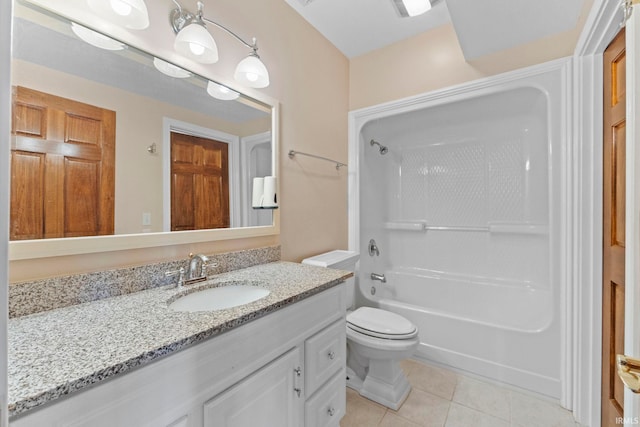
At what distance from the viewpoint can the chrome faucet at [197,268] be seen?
1.17 metres

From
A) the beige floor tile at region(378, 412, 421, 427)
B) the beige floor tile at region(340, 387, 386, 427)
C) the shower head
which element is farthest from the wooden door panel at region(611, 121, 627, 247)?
the shower head

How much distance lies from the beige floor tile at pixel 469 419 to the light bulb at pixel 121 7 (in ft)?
7.83

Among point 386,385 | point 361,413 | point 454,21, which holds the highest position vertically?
point 454,21

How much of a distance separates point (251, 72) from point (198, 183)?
2.13 feet

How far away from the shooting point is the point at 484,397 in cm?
165

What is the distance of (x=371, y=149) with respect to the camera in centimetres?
270

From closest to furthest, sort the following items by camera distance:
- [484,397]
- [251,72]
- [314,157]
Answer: [251,72] → [484,397] → [314,157]

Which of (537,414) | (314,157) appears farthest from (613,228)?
(314,157)

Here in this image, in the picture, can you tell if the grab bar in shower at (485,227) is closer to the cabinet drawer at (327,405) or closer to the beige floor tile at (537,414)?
the beige floor tile at (537,414)

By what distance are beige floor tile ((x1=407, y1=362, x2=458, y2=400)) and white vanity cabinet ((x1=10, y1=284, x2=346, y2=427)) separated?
0.75 metres

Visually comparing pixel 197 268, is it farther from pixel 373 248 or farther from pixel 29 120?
pixel 373 248

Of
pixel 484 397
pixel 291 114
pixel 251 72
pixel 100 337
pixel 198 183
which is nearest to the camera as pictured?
pixel 100 337

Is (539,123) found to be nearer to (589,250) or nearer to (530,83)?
(530,83)

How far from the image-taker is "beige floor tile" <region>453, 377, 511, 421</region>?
1.55 m
